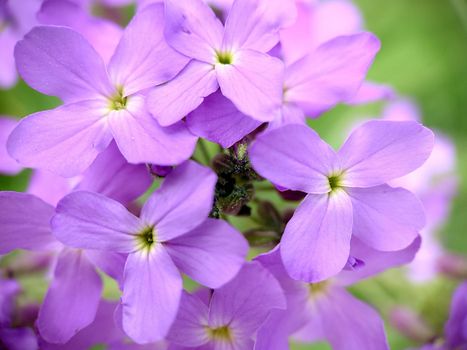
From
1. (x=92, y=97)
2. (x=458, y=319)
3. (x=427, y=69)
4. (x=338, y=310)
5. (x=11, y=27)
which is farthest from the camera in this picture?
(x=427, y=69)

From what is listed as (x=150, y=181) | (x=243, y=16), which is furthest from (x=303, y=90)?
(x=150, y=181)

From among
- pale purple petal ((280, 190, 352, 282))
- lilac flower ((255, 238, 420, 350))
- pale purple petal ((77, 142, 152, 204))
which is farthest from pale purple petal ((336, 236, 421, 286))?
pale purple petal ((77, 142, 152, 204))

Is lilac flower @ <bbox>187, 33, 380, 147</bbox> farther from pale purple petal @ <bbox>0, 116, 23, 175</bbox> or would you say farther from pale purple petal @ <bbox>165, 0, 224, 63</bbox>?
pale purple petal @ <bbox>0, 116, 23, 175</bbox>

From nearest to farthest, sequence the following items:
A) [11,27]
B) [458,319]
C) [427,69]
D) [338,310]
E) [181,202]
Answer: [181,202], [338,310], [458,319], [11,27], [427,69]

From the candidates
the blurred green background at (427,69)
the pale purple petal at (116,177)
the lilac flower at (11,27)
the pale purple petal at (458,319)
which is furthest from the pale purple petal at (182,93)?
the blurred green background at (427,69)

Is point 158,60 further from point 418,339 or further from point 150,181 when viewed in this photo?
point 418,339

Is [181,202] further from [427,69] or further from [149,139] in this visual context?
[427,69]

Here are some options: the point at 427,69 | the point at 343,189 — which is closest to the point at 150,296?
the point at 343,189

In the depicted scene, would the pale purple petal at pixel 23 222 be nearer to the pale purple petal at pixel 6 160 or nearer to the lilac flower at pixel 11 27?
the pale purple petal at pixel 6 160
